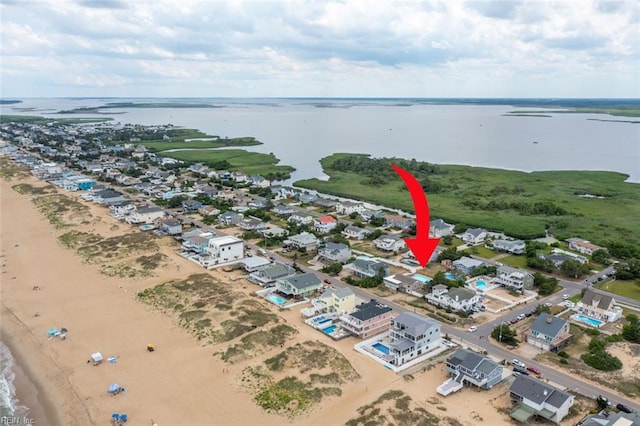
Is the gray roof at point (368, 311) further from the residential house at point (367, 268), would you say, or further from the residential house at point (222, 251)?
the residential house at point (222, 251)

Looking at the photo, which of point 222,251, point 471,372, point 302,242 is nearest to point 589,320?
point 471,372

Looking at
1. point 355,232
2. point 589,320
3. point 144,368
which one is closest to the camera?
point 144,368

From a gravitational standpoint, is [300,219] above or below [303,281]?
above

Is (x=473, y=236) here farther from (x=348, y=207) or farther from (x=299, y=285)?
(x=299, y=285)

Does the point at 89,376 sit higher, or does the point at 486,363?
the point at 486,363

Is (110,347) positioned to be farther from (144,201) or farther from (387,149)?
(387,149)

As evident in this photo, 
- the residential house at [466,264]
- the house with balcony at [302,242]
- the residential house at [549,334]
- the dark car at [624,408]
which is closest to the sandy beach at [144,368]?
the dark car at [624,408]

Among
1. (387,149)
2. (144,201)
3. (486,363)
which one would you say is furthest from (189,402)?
(387,149)
